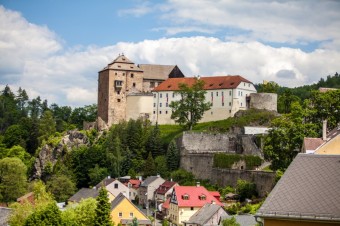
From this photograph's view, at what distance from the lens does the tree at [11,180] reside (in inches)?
3398

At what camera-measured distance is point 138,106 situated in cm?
10000

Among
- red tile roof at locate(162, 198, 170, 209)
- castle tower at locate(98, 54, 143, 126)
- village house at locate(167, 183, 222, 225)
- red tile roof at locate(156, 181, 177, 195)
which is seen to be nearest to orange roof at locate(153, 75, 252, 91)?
castle tower at locate(98, 54, 143, 126)

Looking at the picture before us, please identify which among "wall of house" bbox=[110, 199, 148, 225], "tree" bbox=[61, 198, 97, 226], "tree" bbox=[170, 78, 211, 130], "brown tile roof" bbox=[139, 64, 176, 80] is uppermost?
"brown tile roof" bbox=[139, 64, 176, 80]

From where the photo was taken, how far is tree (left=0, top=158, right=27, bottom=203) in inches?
3398

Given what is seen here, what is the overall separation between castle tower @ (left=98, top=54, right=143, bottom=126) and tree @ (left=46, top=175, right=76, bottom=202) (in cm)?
1814

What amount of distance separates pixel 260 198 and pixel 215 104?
1412 inches

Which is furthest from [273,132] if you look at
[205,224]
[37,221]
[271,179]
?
[37,221]

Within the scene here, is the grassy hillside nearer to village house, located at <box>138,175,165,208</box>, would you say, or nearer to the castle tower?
the castle tower

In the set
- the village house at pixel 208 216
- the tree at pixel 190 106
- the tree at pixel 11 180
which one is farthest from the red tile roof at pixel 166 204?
the tree at pixel 11 180

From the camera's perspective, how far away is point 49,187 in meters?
83.3

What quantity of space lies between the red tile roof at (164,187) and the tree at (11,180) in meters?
22.8

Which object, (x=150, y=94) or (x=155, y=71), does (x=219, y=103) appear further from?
(x=155, y=71)

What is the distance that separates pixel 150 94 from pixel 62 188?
84.3 ft

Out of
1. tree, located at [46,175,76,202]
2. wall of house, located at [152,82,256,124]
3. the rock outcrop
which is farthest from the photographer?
the rock outcrop
